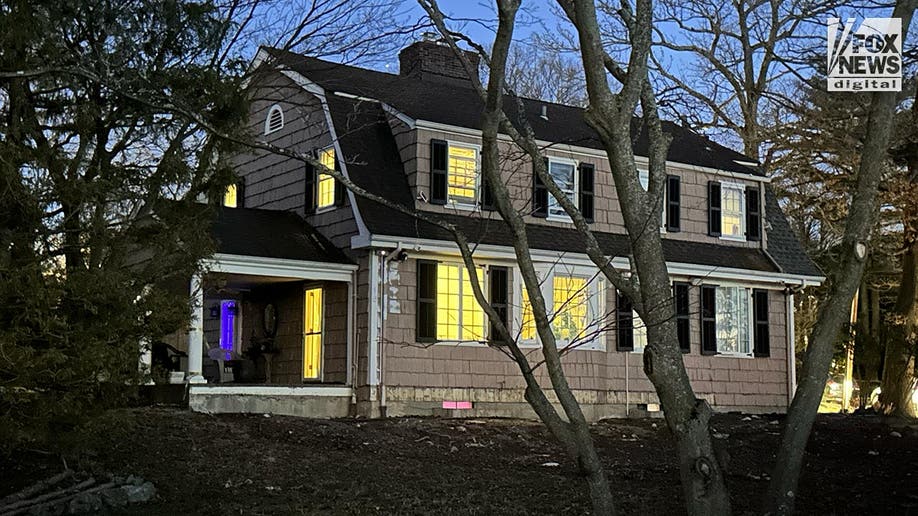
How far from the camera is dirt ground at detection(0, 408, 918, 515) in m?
9.75

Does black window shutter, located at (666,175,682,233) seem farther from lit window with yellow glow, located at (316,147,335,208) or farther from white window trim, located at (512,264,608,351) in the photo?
lit window with yellow glow, located at (316,147,335,208)

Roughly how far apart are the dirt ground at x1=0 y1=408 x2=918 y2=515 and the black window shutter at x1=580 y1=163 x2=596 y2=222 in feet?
15.0

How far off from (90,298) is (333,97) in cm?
915

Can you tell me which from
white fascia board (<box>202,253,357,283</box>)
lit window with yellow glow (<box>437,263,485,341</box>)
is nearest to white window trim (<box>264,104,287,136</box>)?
white fascia board (<box>202,253,357,283</box>)

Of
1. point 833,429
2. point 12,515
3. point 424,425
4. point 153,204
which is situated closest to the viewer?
point 12,515

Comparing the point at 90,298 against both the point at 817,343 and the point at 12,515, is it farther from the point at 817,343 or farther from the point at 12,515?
the point at 817,343

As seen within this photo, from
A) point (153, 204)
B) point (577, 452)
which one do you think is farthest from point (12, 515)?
point (577, 452)

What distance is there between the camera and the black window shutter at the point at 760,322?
19.7 m

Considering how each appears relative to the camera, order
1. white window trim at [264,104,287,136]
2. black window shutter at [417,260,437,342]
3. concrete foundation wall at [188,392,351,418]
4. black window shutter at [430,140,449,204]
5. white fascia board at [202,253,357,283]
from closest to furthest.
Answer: concrete foundation wall at [188,392,351,418]
white fascia board at [202,253,357,283]
black window shutter at [417,260,437,342]
black window shutter at [430,140,449,204]
white window trim at [264,104,287,136]

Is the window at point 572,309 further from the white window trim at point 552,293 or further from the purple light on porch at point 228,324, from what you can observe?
the purple light on porch at point 228,324

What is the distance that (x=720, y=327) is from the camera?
1928cm

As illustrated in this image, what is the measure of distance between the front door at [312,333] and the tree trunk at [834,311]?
32.5ft

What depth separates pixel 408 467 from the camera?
1142 centimetres

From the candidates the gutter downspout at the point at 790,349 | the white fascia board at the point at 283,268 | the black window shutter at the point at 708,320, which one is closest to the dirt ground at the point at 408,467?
the white fascia board at the point at 283,268
